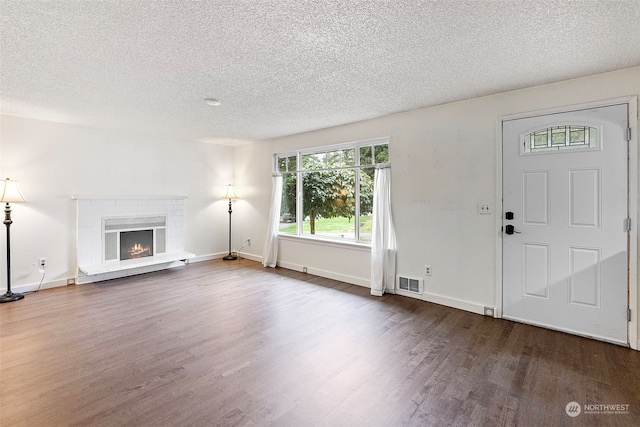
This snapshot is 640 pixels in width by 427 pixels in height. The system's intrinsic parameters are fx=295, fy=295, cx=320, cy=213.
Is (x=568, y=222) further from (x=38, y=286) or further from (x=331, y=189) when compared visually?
(x=38, y=286)

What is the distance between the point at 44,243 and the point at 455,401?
5.55 metres

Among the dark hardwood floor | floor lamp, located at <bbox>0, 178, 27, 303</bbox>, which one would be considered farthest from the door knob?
floor lamp, located at <bbox>0, 178, 27, 303</bbox>

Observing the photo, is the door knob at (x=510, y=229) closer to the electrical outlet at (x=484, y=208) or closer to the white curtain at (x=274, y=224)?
the electrical outlet at (x=484, y=208)

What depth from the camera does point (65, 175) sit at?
4504 millimetres

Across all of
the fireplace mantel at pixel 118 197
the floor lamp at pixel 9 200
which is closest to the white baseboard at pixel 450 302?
the fireplace mantel at pixel 118 197

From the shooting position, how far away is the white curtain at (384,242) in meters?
4.10

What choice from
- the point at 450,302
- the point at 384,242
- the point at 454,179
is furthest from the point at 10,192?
the point at 450,302

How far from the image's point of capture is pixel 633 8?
70.7 inches

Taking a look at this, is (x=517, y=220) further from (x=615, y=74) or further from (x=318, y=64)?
(x=318, y=64)

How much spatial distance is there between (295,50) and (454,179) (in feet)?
7.83

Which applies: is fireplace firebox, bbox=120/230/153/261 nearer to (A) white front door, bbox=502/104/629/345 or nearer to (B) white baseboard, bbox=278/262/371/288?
(B) white baseboard, bbox=278/262/371/288

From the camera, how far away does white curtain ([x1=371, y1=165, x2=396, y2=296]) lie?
4.10 meters

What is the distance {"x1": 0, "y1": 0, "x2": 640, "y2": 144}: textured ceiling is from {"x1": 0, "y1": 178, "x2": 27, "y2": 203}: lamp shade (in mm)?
948

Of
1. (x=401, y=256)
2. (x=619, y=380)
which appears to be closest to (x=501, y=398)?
(x=619, y=380)
